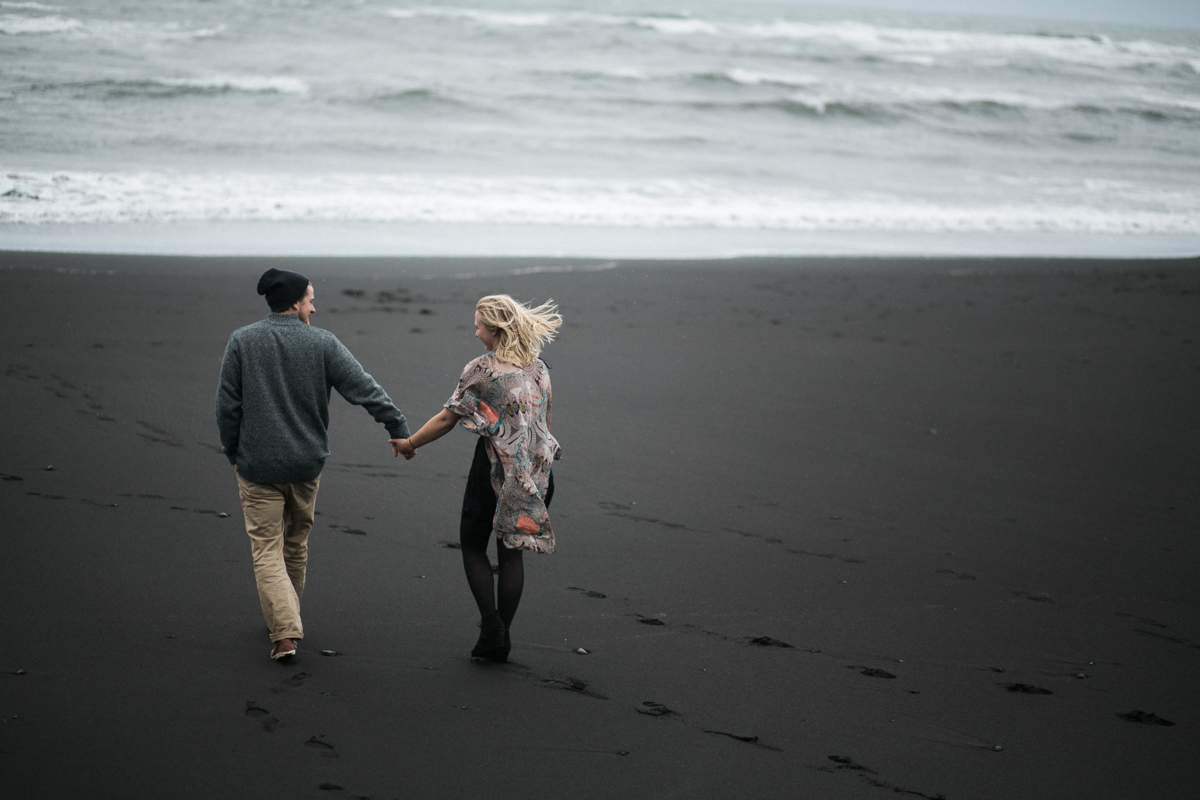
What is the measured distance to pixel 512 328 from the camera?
3.33 metres

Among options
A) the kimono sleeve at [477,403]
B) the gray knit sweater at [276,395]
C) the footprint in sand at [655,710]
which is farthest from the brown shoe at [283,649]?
the footprint in sand at [655,710]

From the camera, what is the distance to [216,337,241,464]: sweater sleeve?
327 cm

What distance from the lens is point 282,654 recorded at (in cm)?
338

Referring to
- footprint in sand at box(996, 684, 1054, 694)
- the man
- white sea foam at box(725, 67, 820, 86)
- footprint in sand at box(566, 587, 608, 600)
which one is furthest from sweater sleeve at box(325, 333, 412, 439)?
white sea foam at box(725, 67, 820, 86)

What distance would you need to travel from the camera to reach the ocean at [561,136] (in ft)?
48.1

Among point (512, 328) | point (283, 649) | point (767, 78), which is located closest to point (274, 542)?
point (283, 649)

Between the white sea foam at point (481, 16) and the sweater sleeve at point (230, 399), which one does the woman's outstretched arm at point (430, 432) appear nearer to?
the sweater sleeve at point (230, 399)

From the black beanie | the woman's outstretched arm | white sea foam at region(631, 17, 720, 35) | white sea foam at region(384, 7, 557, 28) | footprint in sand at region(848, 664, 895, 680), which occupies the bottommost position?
footprint in sand at region(848, 664, 895, 680)

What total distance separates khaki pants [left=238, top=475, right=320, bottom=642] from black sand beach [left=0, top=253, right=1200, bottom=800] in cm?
19

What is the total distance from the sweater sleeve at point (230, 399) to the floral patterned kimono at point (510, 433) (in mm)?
765

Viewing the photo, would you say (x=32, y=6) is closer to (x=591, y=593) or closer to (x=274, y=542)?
(x=274, y=542)

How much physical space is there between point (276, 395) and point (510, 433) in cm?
87

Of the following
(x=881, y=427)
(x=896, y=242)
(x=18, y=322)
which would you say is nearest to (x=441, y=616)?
(x=881, y=427)

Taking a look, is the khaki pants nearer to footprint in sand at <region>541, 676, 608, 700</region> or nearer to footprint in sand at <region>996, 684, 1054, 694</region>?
footprint in sand at <region>541, 676, 608, 700</region>
